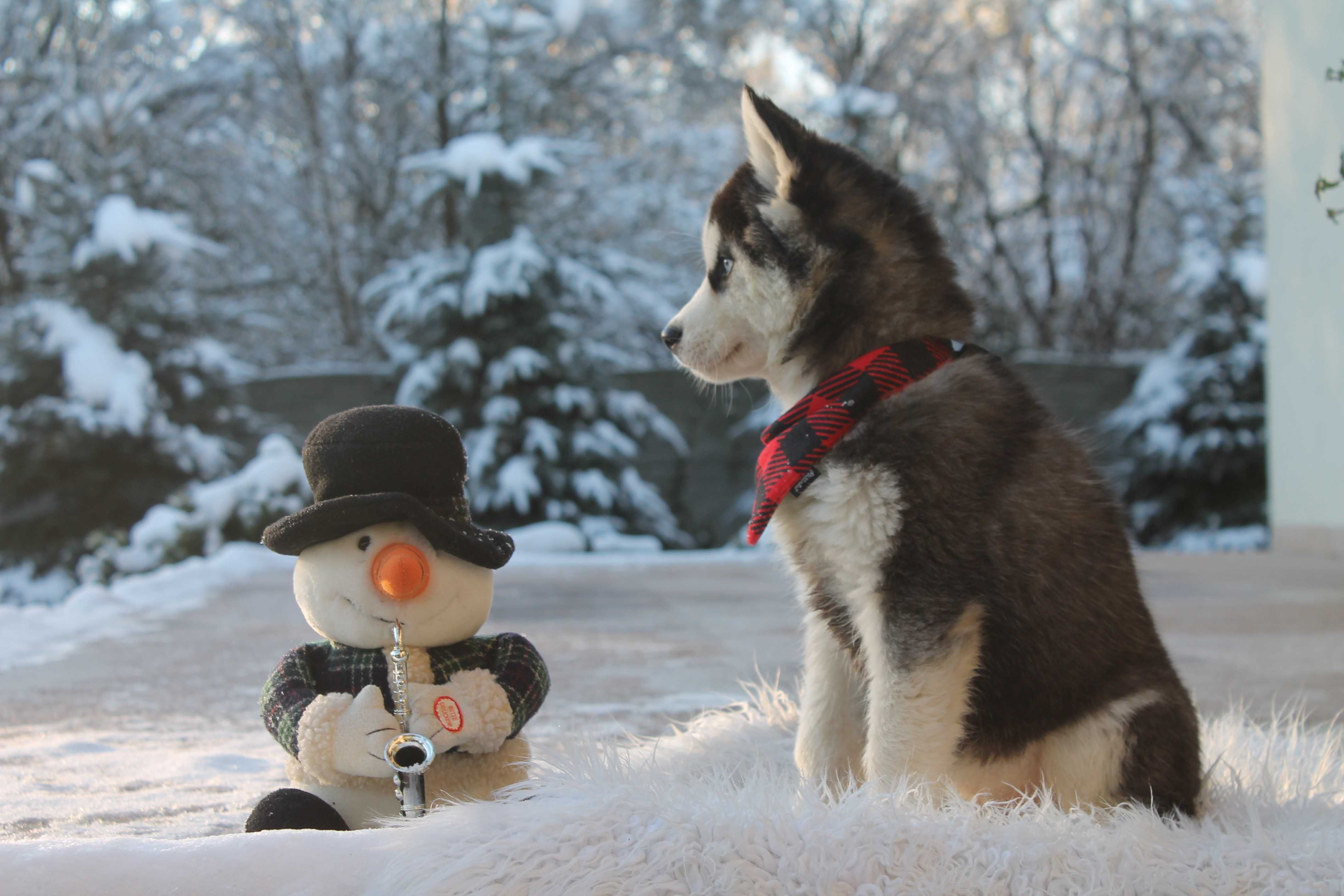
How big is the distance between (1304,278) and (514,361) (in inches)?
264

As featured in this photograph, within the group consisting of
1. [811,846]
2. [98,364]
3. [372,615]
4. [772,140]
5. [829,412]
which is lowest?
[811,846]

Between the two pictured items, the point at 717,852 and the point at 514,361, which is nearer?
the point at 717,852

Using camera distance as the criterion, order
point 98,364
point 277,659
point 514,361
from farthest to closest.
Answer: point 514,361
point 98,364
point 277,659

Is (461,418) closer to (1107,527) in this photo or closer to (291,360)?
(291,360)

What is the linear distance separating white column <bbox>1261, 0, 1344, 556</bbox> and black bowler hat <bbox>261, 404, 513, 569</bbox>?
21.4 feet

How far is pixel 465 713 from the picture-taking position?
1810mm

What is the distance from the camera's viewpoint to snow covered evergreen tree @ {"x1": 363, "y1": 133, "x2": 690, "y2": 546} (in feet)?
35.1

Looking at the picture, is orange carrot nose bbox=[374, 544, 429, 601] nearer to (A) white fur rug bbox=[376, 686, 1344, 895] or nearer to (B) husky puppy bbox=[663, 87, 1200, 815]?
(A) white fur rug bbox=[376, 686, 1344, 895]

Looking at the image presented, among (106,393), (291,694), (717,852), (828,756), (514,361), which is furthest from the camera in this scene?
(514,361)

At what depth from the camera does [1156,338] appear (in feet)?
51.3

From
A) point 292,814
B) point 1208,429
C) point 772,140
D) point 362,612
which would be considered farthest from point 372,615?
point 1208,429

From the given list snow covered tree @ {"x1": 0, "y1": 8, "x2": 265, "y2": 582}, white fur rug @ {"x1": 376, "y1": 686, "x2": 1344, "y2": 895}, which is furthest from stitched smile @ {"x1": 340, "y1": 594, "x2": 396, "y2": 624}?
snow covered tree @ {"x1": 0, "y1": 8, "x2": 265, "y2": 582}

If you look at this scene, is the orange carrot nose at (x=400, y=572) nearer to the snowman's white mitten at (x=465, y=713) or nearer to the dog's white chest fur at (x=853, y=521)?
the snowman's white mitten at (x=465, y=713)

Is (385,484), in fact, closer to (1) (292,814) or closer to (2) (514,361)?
(1) (292,814)
